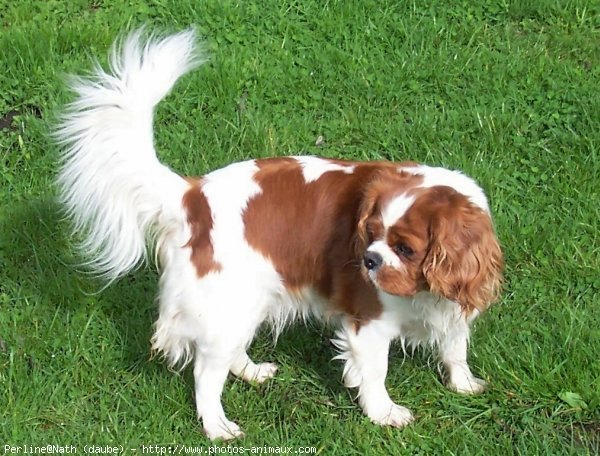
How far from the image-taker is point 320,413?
4.11 m

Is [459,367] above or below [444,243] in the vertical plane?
below

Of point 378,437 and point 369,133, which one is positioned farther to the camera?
point 369,133

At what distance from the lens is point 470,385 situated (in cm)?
411

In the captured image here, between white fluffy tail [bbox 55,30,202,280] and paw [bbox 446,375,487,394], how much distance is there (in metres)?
1.39

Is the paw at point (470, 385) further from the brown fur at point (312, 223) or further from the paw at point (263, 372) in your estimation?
the paw at point (263, 372)

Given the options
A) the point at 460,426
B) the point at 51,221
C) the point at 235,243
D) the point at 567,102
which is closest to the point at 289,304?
the point at 235,243

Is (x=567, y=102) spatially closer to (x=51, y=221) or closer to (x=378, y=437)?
(x=378, y=437)

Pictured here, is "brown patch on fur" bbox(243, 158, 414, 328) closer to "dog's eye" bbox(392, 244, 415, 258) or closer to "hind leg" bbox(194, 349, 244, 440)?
"dog's eye" bbox(392, 244, 415, 258)

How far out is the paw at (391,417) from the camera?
157 inches

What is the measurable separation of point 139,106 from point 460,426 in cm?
182

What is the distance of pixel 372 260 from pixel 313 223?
1.37ft

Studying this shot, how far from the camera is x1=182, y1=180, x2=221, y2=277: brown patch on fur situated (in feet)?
12.1

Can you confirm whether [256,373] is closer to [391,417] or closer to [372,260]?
[391,417]

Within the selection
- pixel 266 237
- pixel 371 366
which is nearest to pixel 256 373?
pixel 371 366
